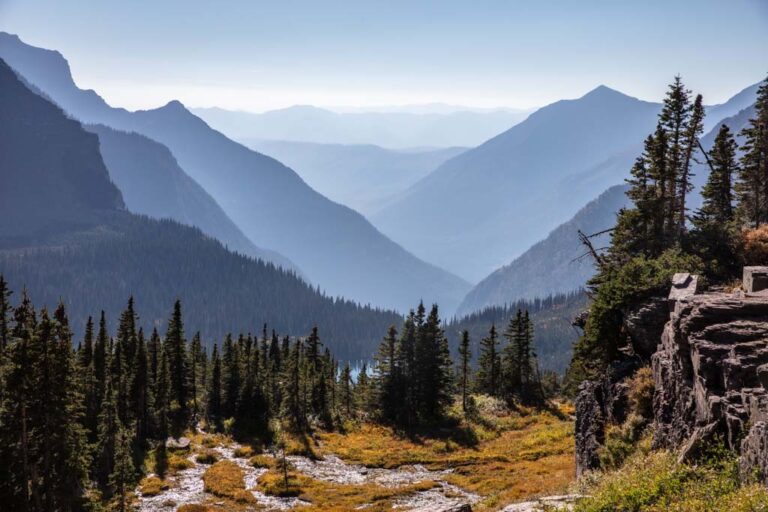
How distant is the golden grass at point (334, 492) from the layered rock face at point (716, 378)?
92.8 feet

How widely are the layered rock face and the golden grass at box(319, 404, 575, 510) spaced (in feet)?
48.4

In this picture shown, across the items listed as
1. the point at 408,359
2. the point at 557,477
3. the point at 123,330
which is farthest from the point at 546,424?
the point at 123,330

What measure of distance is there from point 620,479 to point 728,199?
47.8m

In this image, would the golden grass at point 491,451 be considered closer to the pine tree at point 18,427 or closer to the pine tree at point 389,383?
the pine tree at point 389,383

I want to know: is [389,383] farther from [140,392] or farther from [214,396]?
[140,392]

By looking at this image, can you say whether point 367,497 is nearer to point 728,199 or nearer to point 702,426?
point 702,426

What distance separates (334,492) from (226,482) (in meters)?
11.8

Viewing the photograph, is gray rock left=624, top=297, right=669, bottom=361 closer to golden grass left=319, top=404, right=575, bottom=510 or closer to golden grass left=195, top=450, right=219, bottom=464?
golden grass left=319, top=404, right=575, bottom=510

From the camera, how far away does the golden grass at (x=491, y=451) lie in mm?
51875

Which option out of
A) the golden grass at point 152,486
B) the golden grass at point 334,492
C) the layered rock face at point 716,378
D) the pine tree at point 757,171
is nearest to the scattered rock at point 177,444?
the golden grass at point 152,486

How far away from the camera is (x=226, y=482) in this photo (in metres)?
61.9

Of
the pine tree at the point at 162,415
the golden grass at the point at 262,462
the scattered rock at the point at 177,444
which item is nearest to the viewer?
the pine tree at the point at 162,415

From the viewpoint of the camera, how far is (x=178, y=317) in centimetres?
9444

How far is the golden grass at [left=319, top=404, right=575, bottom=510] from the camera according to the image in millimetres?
51875
